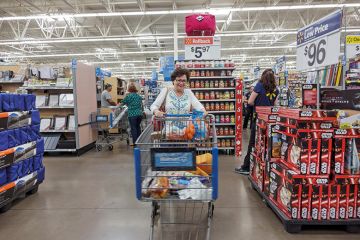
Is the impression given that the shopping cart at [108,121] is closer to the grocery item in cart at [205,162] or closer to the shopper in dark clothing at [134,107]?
the shopper in dark clothing at [134,107]

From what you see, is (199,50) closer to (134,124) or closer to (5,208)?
(134,124)

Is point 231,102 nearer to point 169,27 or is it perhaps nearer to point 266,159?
point 266,159

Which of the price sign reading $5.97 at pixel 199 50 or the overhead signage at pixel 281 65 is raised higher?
the overhead signage at pixel 281 65

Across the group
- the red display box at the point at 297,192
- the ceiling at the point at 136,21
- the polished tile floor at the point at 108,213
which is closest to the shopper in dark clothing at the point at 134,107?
the polished tile floor at the point at 108,213

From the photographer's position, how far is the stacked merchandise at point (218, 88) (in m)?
6.52

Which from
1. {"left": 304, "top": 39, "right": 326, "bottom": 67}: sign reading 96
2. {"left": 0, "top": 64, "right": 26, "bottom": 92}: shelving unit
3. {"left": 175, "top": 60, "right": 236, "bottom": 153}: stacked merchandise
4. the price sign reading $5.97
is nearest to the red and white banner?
{"left": 175, "top": 60, "right": 236, "bottom": 153}: stacked merchandise

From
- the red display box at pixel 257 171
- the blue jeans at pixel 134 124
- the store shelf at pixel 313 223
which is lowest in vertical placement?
the store shelf at pixel 313 223

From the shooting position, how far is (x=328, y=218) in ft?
9.20

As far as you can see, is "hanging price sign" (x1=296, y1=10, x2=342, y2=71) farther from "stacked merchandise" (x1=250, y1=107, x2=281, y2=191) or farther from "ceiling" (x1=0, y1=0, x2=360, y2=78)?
"ceiling" (x1=0, y1=0, x2=360, y2=78)

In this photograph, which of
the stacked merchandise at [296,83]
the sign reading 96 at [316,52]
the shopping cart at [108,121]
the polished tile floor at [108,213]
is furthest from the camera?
the stacked merchandise at [296,83]

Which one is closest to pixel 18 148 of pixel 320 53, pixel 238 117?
pixel 320 53

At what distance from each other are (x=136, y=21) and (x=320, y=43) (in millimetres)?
12713

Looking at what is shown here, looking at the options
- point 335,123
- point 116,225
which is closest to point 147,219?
point 116,225

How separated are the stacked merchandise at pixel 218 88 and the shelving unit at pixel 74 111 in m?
2.51
